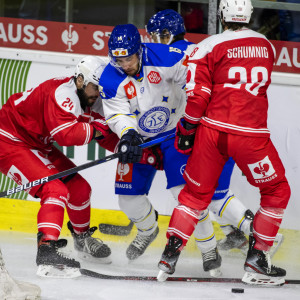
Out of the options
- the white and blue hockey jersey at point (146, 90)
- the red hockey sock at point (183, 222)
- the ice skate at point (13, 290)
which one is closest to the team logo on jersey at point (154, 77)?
the white and blue hockey jersey at point (146, 90)

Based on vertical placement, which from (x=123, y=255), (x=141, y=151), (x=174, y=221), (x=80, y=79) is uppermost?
(x=80, y=79)

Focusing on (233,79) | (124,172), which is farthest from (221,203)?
(233,79)

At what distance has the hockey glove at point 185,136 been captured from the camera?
382 centimetres

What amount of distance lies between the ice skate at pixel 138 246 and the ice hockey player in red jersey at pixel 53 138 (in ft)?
0.95

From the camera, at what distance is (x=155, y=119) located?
4.14 metres

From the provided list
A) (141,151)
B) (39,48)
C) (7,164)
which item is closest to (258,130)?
(141,151)

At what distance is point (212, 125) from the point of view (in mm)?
3748

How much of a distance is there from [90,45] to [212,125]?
1.70 metres

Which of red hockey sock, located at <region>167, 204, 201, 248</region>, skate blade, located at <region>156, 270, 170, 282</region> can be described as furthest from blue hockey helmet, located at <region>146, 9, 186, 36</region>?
skate blade, located at <region>156, 270, 170, 282</region>

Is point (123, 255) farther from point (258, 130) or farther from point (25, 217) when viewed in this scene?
point (258, 130)

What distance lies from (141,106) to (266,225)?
844 mm

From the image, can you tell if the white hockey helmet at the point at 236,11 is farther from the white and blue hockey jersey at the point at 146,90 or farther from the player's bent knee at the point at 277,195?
the player's bent knee at the point at 277,195

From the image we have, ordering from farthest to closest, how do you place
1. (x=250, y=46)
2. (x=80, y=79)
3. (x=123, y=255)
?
(x=123, y=255), (x=80, y=79), (x=250, y=46)

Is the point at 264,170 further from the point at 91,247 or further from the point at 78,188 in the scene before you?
the point at 91,247
